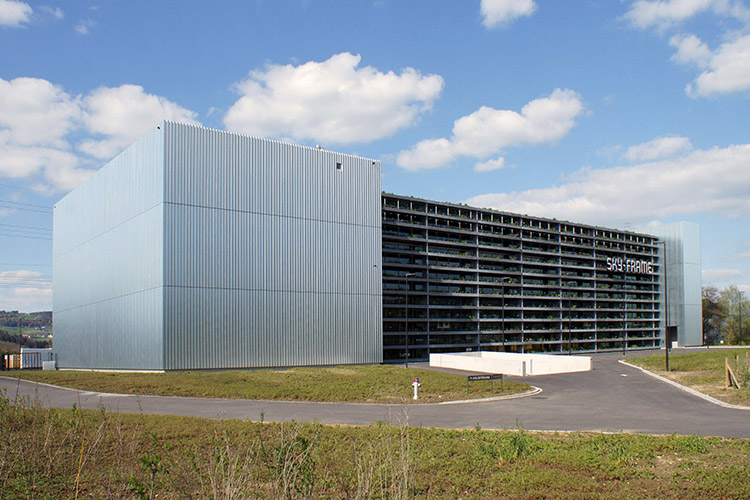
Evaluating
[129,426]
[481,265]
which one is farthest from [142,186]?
[481,265]

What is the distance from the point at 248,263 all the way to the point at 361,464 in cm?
3647

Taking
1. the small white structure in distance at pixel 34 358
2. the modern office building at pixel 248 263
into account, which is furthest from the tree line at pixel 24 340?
the modern office building at pixel 248 263

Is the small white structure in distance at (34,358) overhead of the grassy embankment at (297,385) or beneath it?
beneath

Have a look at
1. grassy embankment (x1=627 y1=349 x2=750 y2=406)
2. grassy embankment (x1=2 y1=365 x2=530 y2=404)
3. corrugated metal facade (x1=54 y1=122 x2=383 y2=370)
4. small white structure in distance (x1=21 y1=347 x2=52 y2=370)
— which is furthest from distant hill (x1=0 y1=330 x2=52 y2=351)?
grassy embankment (x1=627 y1=349 x2=750 y2=406)

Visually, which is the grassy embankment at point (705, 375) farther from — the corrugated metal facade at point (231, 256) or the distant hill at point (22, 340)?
the distant hill at point (22, 340)

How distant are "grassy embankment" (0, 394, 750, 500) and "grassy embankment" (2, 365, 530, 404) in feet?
33.2

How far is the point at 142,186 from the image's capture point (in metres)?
47.2

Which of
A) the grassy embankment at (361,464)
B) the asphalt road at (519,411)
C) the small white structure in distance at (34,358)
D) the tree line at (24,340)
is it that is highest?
the grassy embankment at (361,464)

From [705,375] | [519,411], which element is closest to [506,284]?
[705,375]

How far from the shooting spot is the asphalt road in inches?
731

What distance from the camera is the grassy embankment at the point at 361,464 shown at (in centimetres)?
964

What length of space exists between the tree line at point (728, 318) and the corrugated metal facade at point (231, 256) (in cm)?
8727

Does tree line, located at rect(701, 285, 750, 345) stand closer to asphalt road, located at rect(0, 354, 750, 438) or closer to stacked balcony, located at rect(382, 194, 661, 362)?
stacked balcony, located at rect(382, 194, 661, 362)

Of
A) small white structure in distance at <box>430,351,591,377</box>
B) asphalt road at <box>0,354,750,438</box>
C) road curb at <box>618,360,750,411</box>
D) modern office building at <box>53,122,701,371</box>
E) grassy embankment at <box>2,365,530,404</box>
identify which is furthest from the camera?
modern office building at <box>53,122,701,371</box>
